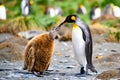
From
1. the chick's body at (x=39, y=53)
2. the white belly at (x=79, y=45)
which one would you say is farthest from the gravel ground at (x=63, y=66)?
the white belly at (x=79, y=45)

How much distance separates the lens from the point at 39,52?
24.8 ft

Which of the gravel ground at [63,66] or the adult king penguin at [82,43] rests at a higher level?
the adult king penguin at [82,43]

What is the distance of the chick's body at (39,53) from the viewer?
755 centimetres

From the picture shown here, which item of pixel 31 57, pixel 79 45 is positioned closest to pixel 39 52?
pixel 31 57

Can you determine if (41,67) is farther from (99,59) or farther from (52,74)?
(99,59)

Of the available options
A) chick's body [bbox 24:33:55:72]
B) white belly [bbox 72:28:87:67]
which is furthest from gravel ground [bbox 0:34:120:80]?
white belly [bbox 72:28:87:67]

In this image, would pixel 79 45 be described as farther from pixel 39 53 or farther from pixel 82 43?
pixel 39 53

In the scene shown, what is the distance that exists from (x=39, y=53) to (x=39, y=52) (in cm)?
2

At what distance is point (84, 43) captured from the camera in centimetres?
769

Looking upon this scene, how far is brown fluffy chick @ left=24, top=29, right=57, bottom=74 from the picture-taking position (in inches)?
297

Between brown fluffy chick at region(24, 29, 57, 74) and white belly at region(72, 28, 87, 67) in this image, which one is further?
white belly at region(72, 28, 87, 67)

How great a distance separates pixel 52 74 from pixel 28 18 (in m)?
6.88

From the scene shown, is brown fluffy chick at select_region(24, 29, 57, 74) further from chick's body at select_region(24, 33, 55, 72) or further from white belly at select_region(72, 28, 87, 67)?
white belly at select_region(72, 28, 87, 67)

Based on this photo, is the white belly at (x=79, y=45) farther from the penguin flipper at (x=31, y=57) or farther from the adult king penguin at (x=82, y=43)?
the penguin flipper at (x=31, y=57)
